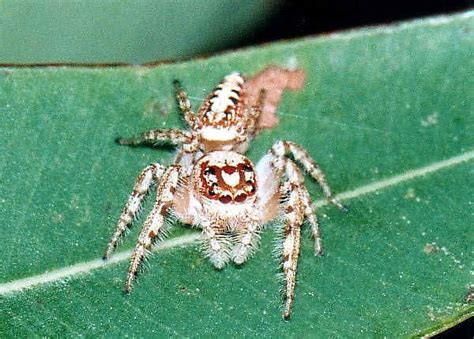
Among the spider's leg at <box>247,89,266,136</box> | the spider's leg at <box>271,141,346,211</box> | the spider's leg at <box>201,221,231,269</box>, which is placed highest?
the spider's leg at <box>247,89,266,136</box>

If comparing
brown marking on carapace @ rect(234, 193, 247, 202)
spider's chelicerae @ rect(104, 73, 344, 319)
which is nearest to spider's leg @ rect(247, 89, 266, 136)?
spider's chelicerae @ rect(104, 73, 344, 319)

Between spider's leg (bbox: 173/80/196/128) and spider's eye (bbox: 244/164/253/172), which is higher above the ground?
spider's leg (bbox: 173/80/196/128)

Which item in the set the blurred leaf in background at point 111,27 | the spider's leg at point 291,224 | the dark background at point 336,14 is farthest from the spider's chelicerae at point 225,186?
the dark background at point 336,14

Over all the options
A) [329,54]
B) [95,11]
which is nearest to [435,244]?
[329,54]

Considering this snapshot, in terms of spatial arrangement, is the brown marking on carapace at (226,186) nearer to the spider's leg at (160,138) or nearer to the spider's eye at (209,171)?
the spider's eye at (209,171)

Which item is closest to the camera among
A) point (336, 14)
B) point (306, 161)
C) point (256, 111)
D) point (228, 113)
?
point (306, 161)

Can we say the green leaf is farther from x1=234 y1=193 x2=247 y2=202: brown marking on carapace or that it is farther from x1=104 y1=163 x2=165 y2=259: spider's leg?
x1=234 y1=193 x2=247 y2=202: brown marking on carapace

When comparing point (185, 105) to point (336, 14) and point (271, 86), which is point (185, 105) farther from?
point (336, 14)

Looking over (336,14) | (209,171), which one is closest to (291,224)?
(209,171)
